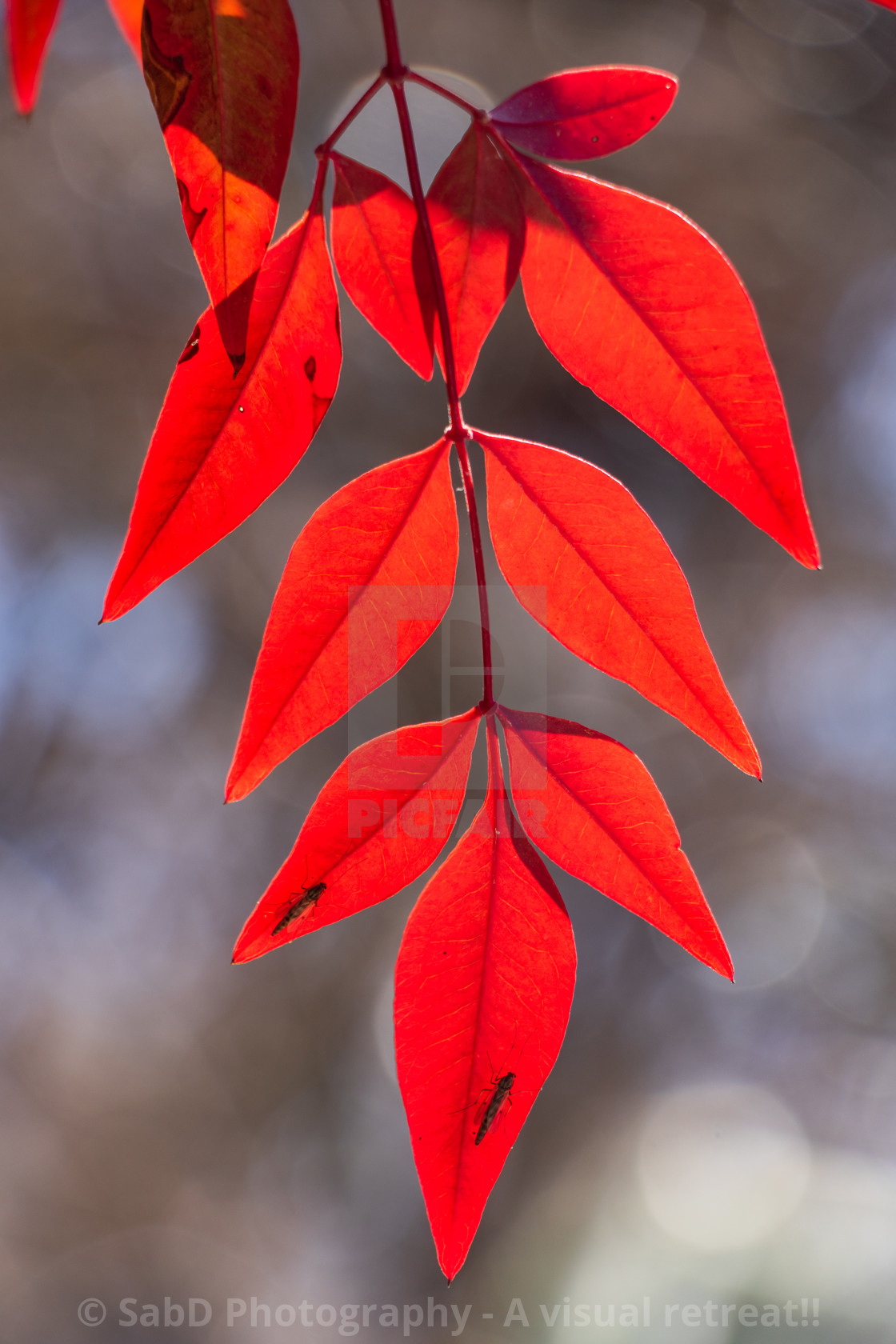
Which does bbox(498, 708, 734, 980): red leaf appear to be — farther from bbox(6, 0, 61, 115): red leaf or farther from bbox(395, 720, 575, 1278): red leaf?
bbox(6, 0, 61, 115): red leaf

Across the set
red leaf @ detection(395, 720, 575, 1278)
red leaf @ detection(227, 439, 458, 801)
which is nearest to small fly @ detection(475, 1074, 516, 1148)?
red leaf @ detection(395, 720, 575, 1278)

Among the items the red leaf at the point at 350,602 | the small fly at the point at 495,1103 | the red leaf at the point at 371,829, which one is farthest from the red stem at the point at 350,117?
the small fly at the point at 495,1103

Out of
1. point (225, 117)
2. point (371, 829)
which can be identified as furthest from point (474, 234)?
point (371, 829)

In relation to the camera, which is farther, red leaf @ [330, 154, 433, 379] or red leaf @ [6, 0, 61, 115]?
red leaf @ [330, 154, 433, 379]

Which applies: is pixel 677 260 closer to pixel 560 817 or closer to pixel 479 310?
pixel 479 310

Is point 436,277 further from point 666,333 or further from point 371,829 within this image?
point 371,829

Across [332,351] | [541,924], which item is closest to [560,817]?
[541,924]
